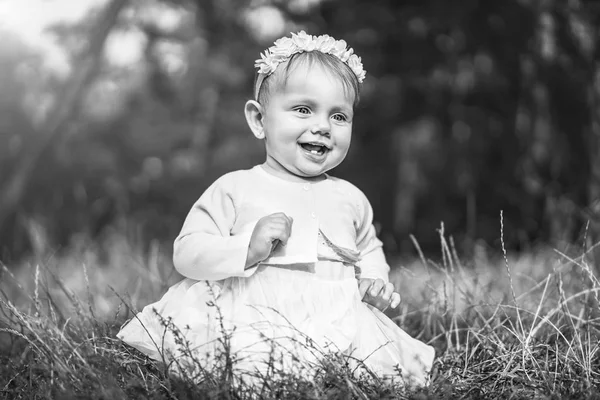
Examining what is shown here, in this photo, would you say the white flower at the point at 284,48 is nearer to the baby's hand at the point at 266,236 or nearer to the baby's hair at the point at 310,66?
the baby's hair at the point at 310,66

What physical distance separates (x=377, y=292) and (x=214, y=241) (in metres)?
0.55

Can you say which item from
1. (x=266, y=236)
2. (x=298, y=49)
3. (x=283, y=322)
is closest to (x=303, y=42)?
(x=298, y=49)

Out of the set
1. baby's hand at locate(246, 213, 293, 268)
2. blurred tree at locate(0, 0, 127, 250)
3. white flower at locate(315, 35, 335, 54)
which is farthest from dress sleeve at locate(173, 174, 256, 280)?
blurred tree at locate(0, 0, 127, 250)

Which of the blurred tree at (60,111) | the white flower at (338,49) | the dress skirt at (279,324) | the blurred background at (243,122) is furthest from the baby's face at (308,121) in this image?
the blurred tree at (60,111)

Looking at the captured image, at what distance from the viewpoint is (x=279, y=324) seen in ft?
6.78

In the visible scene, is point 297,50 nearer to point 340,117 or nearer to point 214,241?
point 340,117

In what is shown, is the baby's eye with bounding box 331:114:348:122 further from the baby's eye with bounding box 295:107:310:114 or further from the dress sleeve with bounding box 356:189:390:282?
the dress sleeve with bounding box 356:189:390:282

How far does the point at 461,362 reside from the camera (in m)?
2.46

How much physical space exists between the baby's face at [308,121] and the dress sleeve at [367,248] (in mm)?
225

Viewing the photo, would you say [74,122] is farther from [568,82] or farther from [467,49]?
[568,82]

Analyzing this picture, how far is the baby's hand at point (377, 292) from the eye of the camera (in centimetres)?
225

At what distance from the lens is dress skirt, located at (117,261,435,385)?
6.66ft

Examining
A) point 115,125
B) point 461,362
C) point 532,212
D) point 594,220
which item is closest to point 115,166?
point 115,125

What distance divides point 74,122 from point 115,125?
0.94 m
